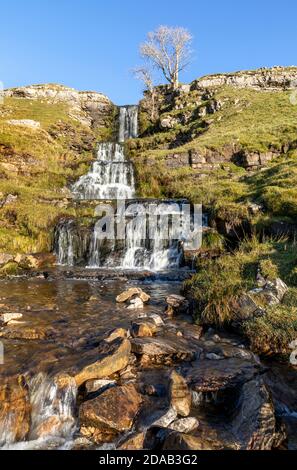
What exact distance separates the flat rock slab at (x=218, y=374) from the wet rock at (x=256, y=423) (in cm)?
49

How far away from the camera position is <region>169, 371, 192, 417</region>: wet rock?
16.2 ft

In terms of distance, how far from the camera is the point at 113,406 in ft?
16.0

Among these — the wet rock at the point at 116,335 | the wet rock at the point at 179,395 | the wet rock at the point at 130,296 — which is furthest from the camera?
the wet rock at the point at 130,296

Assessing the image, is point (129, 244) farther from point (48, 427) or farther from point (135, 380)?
point (48, 427)

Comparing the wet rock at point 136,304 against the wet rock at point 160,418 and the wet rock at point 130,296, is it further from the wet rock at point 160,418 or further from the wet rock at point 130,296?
the wet rock at point 160,418

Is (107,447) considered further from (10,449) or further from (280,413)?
(280,413)

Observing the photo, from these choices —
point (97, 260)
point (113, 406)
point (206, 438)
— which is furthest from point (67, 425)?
point (97, 260)

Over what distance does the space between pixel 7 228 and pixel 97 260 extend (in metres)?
4.83

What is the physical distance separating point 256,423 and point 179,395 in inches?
45.0

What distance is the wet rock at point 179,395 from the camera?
4926mm

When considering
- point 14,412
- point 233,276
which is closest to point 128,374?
point 14,412

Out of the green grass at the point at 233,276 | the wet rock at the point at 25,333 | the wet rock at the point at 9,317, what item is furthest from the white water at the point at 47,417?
the green grass at the point at 233,276

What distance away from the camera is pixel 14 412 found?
4934 mm

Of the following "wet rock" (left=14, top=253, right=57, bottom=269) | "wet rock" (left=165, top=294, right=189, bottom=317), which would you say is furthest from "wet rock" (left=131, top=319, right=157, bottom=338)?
"wet rock" (left=14, top=253, right=57, bottom=269)
